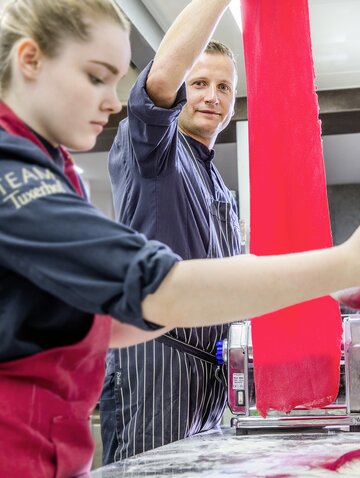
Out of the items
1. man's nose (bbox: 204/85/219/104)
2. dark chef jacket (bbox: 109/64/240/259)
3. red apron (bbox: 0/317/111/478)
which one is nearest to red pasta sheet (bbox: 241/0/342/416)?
dark chef jacket (bbox: 109/64/240/259)

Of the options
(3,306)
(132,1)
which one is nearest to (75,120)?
(3,306)

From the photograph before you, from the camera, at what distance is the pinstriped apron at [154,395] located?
1.46 metres

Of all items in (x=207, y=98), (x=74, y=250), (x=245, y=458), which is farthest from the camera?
(x=207, y=98)

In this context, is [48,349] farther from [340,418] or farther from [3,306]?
[340,418]

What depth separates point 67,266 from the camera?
62 cm

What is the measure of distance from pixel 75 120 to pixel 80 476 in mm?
372

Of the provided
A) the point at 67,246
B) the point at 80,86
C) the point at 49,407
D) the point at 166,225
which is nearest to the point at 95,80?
the point at 80,86

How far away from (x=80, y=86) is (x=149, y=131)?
78 centimetres

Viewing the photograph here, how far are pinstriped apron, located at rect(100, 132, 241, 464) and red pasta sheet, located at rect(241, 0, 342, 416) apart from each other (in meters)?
0.19

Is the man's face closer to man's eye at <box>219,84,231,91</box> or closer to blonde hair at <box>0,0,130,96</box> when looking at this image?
man's eye at <box>219,84,231,91</box>

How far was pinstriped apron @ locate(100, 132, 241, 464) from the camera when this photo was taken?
146cm

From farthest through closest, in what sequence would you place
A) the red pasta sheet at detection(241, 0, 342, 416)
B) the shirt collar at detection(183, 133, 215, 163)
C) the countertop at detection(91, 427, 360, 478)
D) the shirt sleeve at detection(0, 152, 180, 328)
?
the shirt collar at detection(183, 133, 215, 163)
the red pasta sheet at detection(241, 0, 342, 416)
the countertop at detection(91, 427, 360, 478)
the shirt sleeve at detection(0, 152, 180, 328)

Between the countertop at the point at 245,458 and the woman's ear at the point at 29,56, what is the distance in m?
0.47

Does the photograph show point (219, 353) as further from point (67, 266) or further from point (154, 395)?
point (67, 266)
